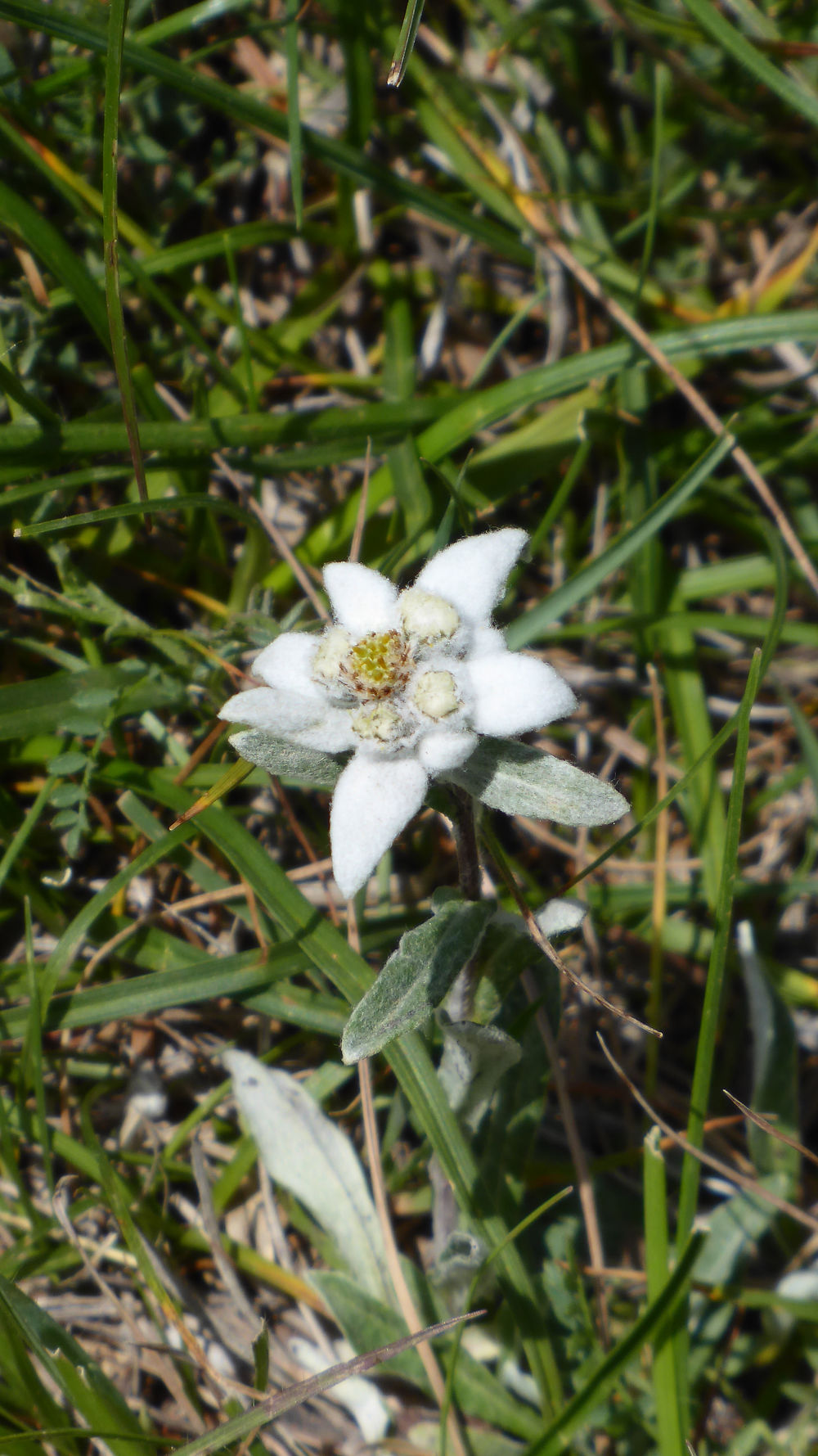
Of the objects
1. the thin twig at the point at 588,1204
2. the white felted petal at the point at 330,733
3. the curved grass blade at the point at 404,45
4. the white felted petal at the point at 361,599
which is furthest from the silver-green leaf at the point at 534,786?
the curved grass blade at the point at 404,45

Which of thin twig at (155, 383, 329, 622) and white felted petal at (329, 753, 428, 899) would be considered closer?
white felted petal at (329, 753, 428, 899)

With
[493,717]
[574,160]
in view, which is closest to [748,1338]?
[493,717]

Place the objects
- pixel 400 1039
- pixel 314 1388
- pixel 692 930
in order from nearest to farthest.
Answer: pixel 314 1388
pixel 400 1039
pixel 692 930

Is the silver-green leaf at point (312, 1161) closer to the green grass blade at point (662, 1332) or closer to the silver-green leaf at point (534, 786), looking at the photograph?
the green grass blade at point (662, 1332)

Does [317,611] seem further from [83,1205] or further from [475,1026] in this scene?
[83,1205]

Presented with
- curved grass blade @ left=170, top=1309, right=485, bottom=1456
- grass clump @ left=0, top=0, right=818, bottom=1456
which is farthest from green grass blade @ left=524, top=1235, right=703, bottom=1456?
curved grass blade @ left=170, top=1309, right=485, bottom=1456

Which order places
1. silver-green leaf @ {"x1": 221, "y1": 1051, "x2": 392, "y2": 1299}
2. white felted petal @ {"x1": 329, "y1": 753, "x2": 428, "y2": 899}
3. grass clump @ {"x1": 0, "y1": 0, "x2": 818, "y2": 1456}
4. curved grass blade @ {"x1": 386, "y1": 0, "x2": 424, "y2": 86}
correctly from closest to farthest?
white felted petal @ {"x1": 329, "y1": 753, "x2": 428, "y2": 899}
curved grass blade @ {"x1": 386, "y1": 0, "x2": 424, "y2": 86}
grass clump @ {"x1": 0, "y1": 0, "x2": 818, "y2": 1456}
silver-green leaf @ {"x1": 221, "y1": 1051, "x2": 392, "y2": 1299}

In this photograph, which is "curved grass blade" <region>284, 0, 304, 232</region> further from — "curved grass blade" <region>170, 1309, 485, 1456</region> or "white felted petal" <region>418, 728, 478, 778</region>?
"curved grass blade" <region>170, 1309, 485, 1456</region>
